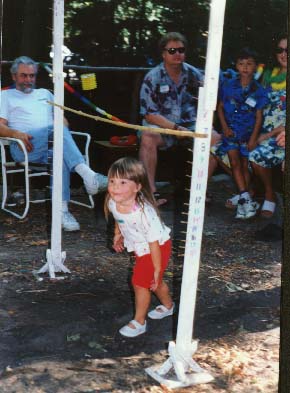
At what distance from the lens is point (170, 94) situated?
5.72 m

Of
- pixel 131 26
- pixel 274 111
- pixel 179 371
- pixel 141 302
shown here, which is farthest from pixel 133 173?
pixel 131 26

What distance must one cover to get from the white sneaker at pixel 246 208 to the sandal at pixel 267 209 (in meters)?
0.06

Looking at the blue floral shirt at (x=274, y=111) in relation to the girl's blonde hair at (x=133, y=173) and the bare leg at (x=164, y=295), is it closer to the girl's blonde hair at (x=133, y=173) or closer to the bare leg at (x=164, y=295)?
the bare leg at (x=164, y=295)

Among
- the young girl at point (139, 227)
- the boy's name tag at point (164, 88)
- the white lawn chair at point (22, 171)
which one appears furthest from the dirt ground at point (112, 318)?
the boy's name tag at point (164, 88)

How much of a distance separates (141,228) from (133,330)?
0.54m

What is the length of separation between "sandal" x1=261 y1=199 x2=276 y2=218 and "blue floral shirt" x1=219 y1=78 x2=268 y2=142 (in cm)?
63

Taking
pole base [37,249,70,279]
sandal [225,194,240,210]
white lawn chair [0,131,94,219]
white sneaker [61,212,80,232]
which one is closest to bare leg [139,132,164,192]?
white lawn chair [0,131,94,219]

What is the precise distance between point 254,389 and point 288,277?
1.02m

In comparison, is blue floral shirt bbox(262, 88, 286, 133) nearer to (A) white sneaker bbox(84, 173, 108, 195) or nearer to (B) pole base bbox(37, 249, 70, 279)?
(A) white sneaker bbox(84, 173, 108, 195)

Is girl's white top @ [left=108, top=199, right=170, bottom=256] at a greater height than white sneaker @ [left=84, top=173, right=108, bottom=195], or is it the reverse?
girl's white top @ [left=108, top=199, right=170, bottom=256]

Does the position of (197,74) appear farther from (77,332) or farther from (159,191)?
(77,332)

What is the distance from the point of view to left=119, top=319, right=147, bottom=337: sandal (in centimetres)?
321

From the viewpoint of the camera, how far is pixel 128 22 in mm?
7516

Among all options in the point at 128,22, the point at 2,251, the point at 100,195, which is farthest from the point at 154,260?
the point at 128,22
